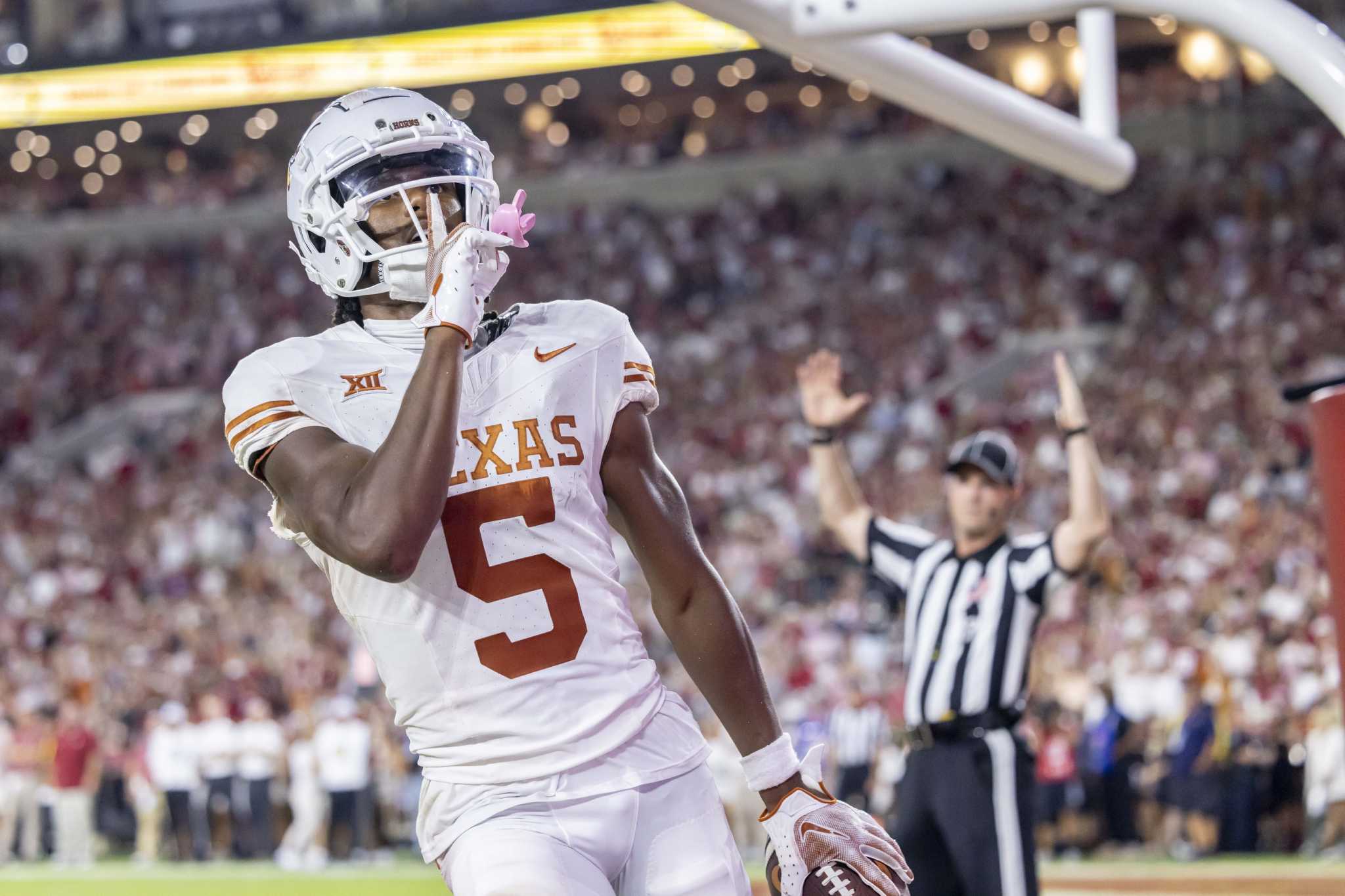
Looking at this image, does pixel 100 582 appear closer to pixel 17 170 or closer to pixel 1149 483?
pixel 17 170

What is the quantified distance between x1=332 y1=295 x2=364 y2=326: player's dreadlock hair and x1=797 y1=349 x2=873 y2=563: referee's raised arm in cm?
215

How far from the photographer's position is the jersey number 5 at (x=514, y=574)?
228 centimetres

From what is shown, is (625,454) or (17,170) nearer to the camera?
(625,454)

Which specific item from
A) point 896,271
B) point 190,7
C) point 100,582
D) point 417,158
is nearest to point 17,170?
point 190,7

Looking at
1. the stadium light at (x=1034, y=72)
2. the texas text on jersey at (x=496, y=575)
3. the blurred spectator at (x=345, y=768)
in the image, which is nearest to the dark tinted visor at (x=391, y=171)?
the texas text on jersey at (x=496, y=575)

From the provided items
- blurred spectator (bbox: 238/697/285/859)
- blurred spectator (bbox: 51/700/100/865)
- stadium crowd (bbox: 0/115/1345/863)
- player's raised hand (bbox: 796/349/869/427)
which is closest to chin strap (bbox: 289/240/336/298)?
player's raised hand (bbox: 796/349/869/427)

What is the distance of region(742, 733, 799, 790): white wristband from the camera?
8.06 feet

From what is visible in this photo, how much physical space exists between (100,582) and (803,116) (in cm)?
1006

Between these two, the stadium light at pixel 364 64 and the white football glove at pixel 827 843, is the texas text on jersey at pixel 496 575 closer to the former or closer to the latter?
the white football glove at pixel 827 843

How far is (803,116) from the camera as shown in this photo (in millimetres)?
21109

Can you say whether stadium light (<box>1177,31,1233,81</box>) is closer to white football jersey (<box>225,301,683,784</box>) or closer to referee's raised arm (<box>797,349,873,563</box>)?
referee's raised arm (<box>797,349,873,563</box>)

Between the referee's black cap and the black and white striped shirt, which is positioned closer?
the black and white striped shirt

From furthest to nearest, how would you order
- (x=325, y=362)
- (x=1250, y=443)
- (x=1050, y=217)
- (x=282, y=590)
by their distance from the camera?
(x=1050, y=217) < (x=282, y=590) < (x=1250, y=443) < (x=325, y=362)

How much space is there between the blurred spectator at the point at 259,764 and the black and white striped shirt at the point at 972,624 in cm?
922
